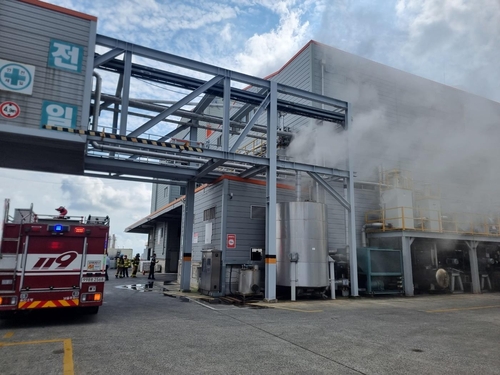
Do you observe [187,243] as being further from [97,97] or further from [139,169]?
[97,97]

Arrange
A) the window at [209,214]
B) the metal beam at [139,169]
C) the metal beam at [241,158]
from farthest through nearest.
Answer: the window at [209,214] < the metal beam at [139,169] < the metal beam at [241,158]

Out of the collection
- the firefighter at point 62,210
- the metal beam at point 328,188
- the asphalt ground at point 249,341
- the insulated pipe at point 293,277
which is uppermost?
the metal beam at point 328,188

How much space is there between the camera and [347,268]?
1478 cm

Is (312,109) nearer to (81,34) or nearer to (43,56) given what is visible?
(81,34)

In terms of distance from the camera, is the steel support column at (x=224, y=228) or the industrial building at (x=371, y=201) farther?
the industrial building at (x=371, y=201)

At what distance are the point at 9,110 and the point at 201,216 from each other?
9.29 m

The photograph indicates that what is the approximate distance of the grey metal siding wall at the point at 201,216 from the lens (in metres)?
15.0

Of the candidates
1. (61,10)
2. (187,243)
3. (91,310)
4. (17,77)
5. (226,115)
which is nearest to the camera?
(91,310)

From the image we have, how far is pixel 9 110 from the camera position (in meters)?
9.61

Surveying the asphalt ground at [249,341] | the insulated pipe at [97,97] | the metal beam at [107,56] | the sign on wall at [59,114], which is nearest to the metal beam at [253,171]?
the asphalt ground at [249,341]

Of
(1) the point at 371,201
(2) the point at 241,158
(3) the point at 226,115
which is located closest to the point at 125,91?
(3) the point at 226,115

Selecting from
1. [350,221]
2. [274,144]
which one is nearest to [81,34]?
[274,144]

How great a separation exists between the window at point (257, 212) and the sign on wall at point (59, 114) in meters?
7.57

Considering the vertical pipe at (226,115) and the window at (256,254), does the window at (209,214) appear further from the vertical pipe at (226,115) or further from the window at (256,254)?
the vertical pipe at (226,115)
